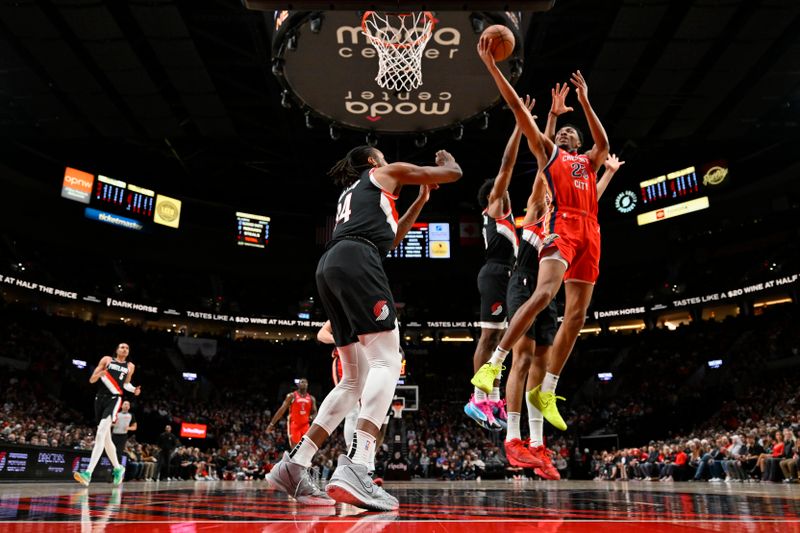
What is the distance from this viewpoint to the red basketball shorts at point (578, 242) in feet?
16.0

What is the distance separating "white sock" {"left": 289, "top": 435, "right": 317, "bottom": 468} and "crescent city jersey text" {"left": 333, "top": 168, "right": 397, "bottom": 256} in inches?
49.4

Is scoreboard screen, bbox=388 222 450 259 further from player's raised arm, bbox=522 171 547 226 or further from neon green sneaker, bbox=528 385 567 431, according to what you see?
neon green sneaker, bbox=528 385 567 431

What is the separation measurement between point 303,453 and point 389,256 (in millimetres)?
23563

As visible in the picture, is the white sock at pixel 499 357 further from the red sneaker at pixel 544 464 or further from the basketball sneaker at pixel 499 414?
the red sneaker at pixel 544 464

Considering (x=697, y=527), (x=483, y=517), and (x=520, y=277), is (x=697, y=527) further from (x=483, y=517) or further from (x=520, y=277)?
(x=520, y=277)

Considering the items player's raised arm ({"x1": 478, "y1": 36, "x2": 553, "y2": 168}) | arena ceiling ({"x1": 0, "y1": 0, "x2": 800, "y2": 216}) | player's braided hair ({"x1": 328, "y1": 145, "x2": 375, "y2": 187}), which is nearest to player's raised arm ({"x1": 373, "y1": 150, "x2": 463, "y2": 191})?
player's braided hair ({"x1": 328, "y1": 145, "x2": 375, "y2": 187})

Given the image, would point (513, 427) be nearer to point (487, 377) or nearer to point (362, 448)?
point (487, 377)

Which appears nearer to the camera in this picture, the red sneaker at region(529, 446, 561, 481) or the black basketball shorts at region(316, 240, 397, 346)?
the black basketball shorts at region(316, 240, 397, 346)

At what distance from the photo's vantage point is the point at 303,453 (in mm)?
3725

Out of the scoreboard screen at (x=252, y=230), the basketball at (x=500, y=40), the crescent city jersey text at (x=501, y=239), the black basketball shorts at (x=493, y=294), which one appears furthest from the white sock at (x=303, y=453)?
the scoreboard screen at (x=252, y=230)

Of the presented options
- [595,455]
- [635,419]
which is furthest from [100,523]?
[635,419]

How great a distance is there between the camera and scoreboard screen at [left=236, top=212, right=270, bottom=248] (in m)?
28.0

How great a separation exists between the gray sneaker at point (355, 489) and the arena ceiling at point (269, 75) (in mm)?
10572

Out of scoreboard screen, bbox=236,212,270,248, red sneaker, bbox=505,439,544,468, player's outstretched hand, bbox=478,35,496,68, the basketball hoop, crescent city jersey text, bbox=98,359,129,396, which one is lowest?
red sneaker, bbox=505,439,544,468
